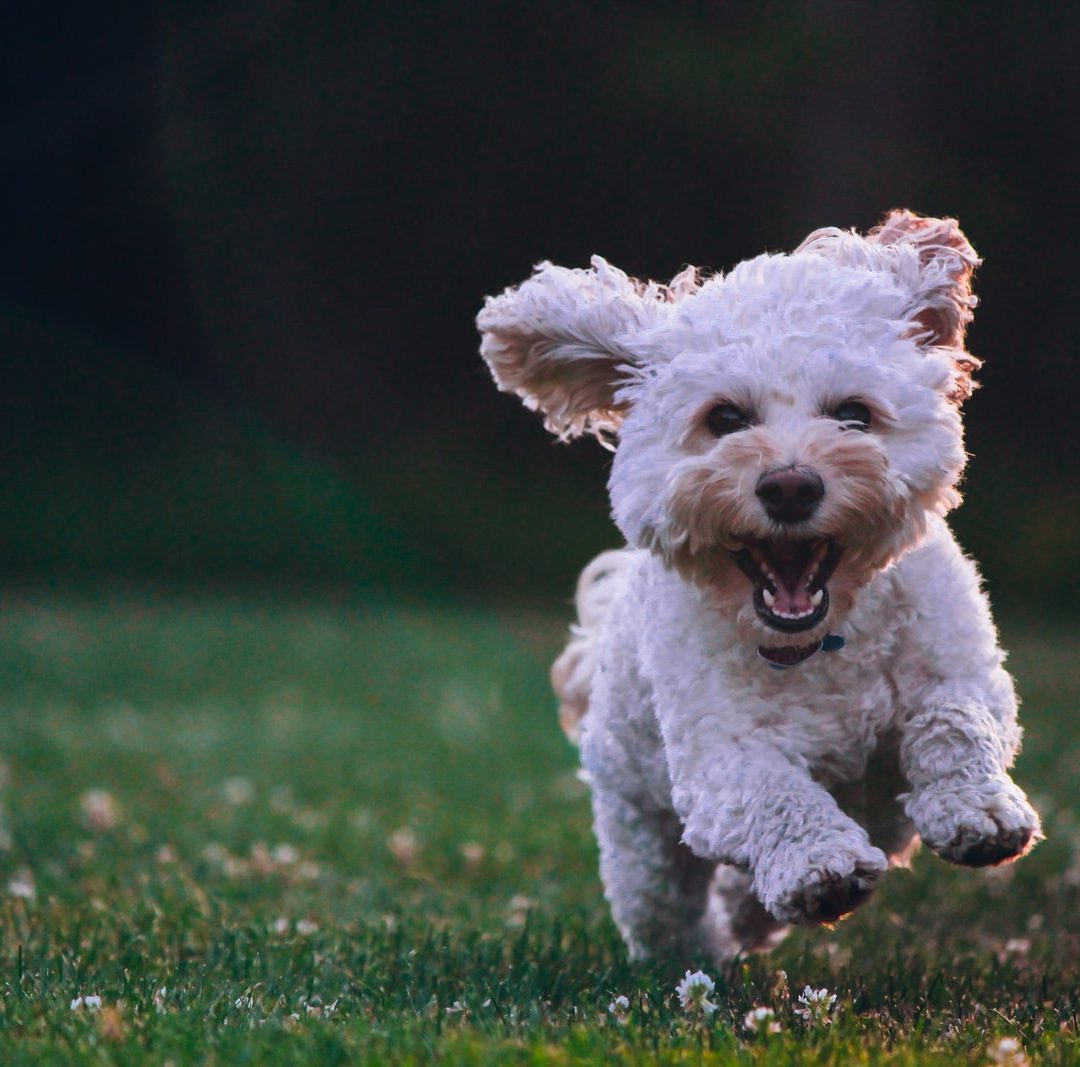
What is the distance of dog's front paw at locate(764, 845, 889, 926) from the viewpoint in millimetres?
3135

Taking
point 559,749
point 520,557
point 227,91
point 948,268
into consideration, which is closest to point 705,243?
point 520,557

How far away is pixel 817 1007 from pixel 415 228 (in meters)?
19.4

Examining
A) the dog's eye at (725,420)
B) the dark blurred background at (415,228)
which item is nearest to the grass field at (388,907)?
the dog's eye at (725,420)

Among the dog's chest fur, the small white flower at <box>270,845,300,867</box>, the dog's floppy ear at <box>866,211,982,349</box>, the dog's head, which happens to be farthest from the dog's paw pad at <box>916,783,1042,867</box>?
the small white flower at <box>270,845,300,867</box>

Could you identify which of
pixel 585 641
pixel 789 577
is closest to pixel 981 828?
pixel 789 577

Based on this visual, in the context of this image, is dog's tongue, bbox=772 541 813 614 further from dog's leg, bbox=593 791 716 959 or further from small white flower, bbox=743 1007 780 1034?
dog's leg, bbox=593 791 716 959

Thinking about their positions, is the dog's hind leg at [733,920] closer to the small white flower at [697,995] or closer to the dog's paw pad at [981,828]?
the small white flower at [697,995]

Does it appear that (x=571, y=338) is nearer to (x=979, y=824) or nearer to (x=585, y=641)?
(x=585, y=641)

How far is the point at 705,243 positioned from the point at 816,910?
17986mm

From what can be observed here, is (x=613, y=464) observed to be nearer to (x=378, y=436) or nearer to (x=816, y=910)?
(x=816, y=910)

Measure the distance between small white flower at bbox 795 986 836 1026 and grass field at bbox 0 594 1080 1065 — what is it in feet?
0.10

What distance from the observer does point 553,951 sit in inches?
165

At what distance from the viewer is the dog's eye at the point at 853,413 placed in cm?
347

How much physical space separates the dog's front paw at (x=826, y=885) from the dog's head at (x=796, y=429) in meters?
0.51
